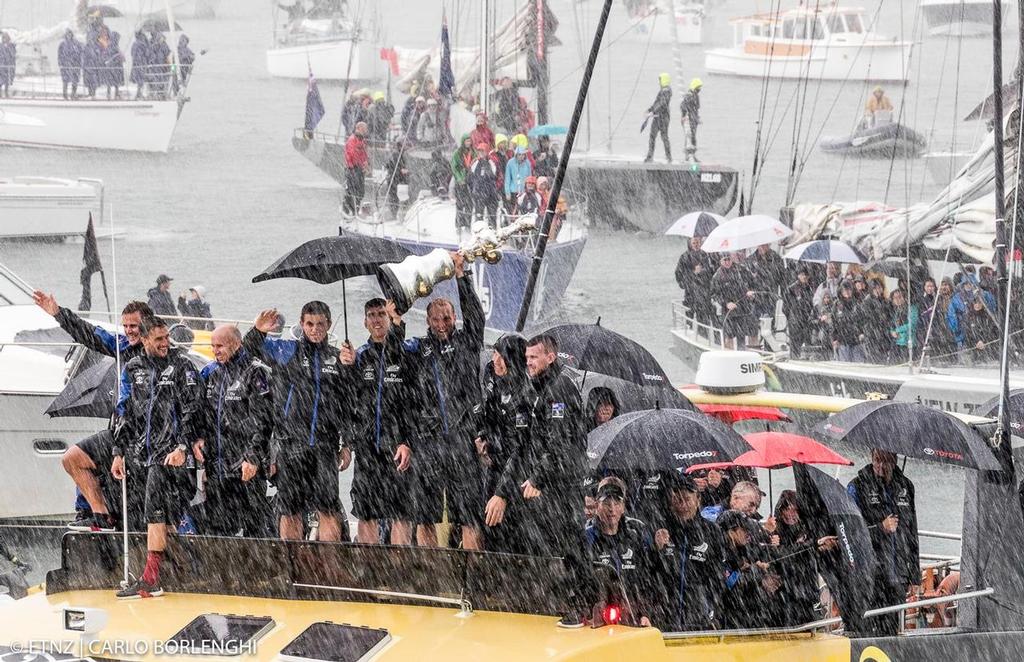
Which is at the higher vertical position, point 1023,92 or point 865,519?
point 1023,92

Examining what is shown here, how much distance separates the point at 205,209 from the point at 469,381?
35.8 meters

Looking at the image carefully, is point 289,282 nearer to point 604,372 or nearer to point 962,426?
point 604,372

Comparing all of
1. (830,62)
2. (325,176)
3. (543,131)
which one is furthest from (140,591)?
(830,62)

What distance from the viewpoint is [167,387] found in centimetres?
715

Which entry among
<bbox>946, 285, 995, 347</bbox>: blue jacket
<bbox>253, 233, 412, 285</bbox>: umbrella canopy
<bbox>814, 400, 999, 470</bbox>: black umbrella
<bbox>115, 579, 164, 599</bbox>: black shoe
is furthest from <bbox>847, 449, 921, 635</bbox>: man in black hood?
<bbox>946, 285, 995, 347</bbox>: blue jacket

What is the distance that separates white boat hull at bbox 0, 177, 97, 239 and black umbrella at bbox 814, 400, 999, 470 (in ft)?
86.6

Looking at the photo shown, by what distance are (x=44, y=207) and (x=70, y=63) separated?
8.83 meters

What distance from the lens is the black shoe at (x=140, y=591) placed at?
6547 mm

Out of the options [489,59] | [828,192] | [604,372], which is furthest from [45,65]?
[604,372]

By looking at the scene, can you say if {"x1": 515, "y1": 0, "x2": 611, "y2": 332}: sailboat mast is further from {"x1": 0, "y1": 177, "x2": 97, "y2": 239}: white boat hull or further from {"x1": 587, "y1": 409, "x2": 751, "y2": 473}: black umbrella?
{"x1": 0, "y1": 177, "x2": 97, "y2": 239}: white boat hull

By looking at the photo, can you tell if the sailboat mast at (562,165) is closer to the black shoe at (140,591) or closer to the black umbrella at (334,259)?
the black umbrella at (334,259)

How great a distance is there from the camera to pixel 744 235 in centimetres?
2102

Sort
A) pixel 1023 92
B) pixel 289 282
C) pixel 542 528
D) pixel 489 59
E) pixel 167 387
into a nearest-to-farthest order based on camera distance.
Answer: pixel 542 528
pixel 167 387
pixel 1023 92
pixel 489 59
pixel 289 282

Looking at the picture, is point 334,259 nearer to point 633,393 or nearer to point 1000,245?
point 633,393
